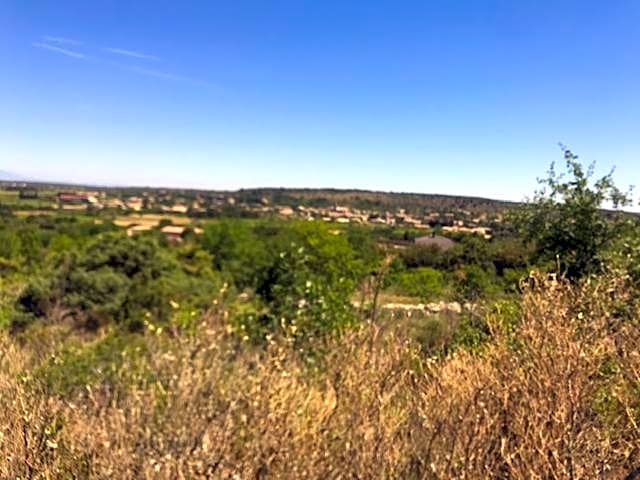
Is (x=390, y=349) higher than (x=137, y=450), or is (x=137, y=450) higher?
(x=390, y=349)

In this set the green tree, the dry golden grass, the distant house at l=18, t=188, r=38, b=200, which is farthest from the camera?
the distant house at l=18, t=188, r=38, b=200

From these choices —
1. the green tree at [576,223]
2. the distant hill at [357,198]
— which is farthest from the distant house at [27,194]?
the green tree at [576,223]

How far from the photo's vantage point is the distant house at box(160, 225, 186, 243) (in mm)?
51859

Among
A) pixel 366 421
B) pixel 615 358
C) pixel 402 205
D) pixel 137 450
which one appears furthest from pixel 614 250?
pixel 402 205

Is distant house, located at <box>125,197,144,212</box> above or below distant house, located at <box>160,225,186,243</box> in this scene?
above

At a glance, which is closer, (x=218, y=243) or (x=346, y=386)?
(x=346, y=386)

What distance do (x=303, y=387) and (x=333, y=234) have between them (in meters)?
18.3

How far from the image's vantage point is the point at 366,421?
3.60 m

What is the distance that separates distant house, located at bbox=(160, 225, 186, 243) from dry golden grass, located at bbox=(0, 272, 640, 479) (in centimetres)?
4769

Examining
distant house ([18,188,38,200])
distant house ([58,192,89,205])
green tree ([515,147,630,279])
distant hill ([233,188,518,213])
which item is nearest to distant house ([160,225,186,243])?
distant hill ([233,188,518,213])

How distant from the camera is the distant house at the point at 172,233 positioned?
5186 centimetres

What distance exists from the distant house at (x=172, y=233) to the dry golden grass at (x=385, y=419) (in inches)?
1878

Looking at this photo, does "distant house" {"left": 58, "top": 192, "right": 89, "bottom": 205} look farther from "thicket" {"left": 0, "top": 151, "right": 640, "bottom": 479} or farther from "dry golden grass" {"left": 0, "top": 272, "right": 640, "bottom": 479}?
"dry golden grass" {"left": 0, "top": 272, "right": 640, "bottom": 479}

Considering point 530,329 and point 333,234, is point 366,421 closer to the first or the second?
point 530,329
